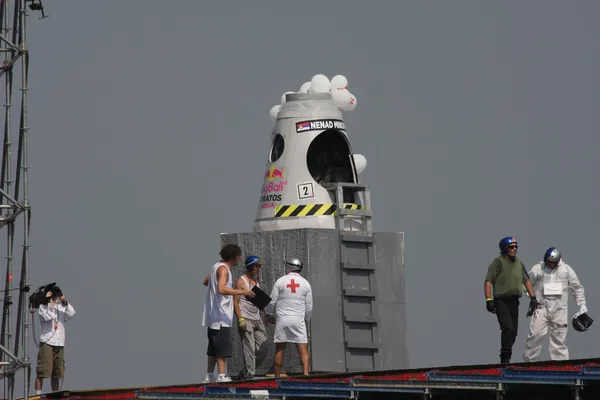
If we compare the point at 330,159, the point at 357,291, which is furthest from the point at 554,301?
the point at 330,159

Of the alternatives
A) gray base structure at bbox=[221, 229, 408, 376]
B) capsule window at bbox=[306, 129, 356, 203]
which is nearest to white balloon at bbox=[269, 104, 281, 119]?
capsule window at bbox=[306, 129, 356, 203]

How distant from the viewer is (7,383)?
25156 mm

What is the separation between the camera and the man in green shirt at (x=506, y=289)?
86.9 feet

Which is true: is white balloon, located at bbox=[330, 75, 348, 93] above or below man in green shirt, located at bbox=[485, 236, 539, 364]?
above

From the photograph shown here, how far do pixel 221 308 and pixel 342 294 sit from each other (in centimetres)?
523

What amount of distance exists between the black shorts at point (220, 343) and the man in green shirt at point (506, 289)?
473 cm

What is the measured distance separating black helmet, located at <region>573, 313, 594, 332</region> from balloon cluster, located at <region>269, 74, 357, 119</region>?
6813 millimetres

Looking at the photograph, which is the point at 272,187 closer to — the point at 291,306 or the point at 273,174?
the point at 273,174

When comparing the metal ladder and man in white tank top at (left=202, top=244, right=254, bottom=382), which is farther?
the metal ladder

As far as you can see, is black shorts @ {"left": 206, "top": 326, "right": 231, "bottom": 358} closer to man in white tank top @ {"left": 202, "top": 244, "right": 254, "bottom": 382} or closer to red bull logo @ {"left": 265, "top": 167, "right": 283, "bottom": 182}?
man in white tank top @ {"left": 202, "top": 244, "right": 254, "bottom": 382}

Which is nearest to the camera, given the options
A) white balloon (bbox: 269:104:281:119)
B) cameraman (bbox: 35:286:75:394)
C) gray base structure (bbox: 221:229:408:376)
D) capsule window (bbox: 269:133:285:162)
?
cameraman (bbox: 35:286:75:394)

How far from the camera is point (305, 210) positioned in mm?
30250

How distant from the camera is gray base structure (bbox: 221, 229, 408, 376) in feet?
96.2

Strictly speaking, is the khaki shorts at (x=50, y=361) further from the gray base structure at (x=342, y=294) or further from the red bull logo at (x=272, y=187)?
the red bull logo at (x=272, y=187)
